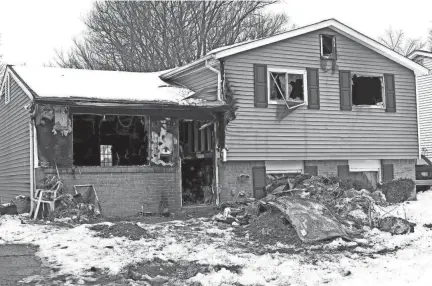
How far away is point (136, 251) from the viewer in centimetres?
952

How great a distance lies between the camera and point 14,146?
16.9 metres

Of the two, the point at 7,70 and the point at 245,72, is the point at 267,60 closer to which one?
the point at 245,72

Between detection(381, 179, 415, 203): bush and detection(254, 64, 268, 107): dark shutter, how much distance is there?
5.19 m

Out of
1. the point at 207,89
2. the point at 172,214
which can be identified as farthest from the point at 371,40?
the point at 172,214

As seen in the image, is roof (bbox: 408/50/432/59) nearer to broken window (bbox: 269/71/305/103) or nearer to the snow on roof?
broken window (bbox: 269/71/305/103)

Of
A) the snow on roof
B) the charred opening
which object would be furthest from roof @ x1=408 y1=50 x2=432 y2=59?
the snow on roof

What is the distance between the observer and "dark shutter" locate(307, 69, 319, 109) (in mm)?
16969

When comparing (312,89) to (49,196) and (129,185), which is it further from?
(49,196)

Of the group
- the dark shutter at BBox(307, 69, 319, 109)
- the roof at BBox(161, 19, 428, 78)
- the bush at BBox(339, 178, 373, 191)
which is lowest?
the bush at BBox(339, 178, 373, 191)

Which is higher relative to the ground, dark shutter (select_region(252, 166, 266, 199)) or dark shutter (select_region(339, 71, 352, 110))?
dark shutter (select_region(339, 71, 352, 110))

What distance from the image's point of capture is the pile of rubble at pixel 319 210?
10.8 m

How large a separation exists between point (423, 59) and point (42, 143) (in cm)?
1836

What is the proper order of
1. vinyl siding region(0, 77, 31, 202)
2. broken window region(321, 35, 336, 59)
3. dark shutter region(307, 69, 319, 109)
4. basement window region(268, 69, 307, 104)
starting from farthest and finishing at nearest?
broken window region(321, 35, 336, 59)
dark shutter region(307, 69, 319, 109)
basement window region(268, 69, 307, 104)
vinyl siding region(0, 77, 31, 202)

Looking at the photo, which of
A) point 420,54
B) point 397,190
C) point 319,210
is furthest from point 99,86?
point 420,54
